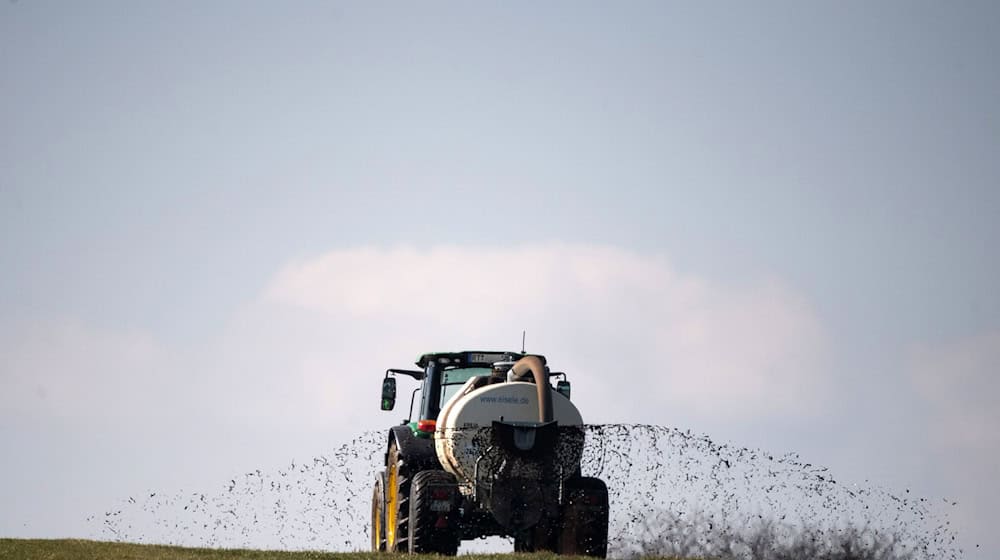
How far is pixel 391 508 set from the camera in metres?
22.9

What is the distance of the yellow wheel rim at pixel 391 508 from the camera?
22.4 m

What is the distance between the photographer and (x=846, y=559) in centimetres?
2228

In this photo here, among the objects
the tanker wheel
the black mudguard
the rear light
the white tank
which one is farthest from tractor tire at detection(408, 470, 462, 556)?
the rear light

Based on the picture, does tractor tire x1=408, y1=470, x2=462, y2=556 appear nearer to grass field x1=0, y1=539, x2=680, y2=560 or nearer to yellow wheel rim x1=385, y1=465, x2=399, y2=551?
grass field x1=0, y1=539, x2=680, y2=560

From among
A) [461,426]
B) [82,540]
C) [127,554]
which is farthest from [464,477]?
[82,540]

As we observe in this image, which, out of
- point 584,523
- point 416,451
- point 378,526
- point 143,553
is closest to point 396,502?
point 416,451

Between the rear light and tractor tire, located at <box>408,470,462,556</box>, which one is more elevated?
the rear light

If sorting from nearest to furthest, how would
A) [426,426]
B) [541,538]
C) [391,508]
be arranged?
[541,538], [426,426], [391,508]

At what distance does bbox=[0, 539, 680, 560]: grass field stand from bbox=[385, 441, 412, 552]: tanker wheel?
61cm

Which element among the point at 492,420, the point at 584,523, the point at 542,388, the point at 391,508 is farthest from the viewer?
the point at 391,508

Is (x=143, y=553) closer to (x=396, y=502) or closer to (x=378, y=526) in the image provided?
(x=378, y=526)

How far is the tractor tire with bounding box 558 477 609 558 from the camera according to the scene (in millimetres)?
20047

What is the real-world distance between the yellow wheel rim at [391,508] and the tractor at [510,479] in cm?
125

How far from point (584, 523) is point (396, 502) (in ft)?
12.0
